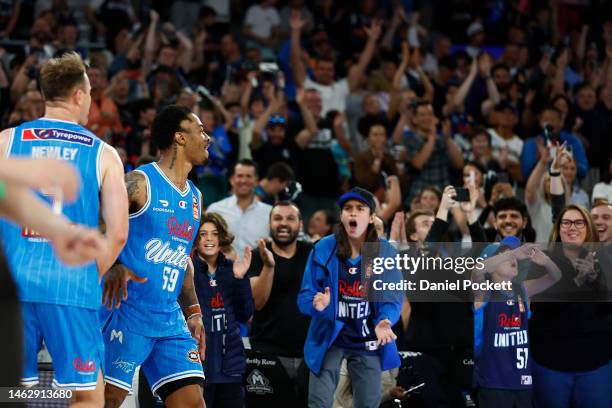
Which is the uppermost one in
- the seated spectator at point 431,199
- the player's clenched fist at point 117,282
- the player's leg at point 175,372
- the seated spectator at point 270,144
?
the seated spectator at point 270,144

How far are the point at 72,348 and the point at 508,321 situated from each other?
14.7ft

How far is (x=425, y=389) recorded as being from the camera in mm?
9234

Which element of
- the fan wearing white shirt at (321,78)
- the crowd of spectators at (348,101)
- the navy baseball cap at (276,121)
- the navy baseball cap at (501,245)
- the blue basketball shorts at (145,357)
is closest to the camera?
the blue basketball shorts at (145,357)

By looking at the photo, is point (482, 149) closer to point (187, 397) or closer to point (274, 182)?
point (274, 182)

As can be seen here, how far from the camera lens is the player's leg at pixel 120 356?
6.57 meters

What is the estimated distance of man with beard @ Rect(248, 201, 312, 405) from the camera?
948cm

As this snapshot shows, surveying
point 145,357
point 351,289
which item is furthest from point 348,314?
point 145,357

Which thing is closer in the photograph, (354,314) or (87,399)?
(87,399)

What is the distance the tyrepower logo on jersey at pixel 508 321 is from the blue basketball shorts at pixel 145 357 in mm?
3196

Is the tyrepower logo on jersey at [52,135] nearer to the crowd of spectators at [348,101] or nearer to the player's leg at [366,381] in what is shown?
the crowd of spectators at [348,101]

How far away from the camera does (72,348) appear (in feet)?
18.2

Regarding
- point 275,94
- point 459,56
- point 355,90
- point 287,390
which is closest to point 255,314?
point 287,390

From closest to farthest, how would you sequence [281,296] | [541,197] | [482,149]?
[281,296], [541,197], [482,149]

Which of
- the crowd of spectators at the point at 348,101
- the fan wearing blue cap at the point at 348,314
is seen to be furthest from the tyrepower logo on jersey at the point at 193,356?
the crowd of spectators at the point at 348,101
